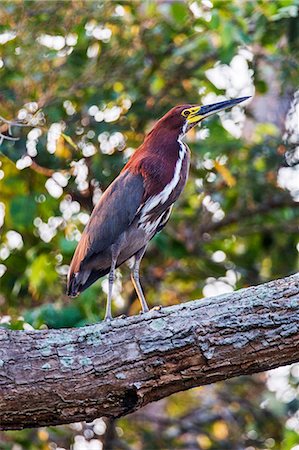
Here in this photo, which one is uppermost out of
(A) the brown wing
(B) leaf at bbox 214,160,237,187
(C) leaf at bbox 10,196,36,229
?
(A) the brown wing

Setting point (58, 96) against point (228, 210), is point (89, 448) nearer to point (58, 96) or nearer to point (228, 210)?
point (228, 210)

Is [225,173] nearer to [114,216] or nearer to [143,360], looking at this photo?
[114,216]

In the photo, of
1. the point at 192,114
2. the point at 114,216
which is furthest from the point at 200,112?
the point at 114,216

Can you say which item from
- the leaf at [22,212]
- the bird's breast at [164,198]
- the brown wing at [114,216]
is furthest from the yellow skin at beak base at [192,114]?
the leaf at [22,212]

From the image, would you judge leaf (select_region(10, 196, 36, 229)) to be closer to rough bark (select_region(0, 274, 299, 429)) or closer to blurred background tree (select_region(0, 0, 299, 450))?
blurred background tree (select_region(0, 0, 299, 450))

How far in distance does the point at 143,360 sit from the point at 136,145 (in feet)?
8.75

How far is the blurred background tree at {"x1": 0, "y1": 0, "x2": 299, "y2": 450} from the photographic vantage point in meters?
5.18

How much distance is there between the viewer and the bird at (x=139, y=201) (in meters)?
4.11

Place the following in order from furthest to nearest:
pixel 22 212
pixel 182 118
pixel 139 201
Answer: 1. pixel 22 212
2. pixel 182 118
3. pixel 139 201

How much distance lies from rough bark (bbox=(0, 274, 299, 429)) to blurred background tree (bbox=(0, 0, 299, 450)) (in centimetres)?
137

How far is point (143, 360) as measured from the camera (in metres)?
3.16

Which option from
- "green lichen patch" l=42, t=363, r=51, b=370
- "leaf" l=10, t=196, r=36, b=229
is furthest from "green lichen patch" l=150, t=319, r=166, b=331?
"leaf" l=10, t=196, r=36, b=229

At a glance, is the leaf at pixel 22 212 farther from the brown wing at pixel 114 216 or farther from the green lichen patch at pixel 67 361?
the green lichen patch at pixel 67 361

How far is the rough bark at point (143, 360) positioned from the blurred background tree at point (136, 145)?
4.49ft
